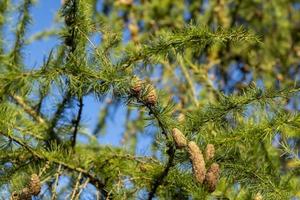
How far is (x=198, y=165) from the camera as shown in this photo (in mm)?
489

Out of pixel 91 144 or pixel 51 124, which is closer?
pixel 51 124

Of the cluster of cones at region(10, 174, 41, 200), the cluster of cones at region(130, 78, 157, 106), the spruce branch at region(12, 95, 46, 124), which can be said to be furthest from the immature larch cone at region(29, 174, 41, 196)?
the spruce branch at region(12, 95, 46, 124)

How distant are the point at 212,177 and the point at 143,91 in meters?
0.10

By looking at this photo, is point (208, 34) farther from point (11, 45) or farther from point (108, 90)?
point (11, 45)

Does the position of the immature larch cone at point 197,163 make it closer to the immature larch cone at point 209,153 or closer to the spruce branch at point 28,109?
the immature larch cone at point 209,153

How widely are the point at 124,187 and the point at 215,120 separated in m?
0.12

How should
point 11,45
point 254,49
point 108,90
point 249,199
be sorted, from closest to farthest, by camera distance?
point 108,90 < point 249,199 < point 11,45 < point 254,49

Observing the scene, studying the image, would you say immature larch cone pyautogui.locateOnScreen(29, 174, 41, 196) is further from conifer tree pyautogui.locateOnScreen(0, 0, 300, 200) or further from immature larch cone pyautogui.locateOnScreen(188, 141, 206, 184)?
immature larch cone pyautogui.locateOnScreen(188, 141, 206, 184)

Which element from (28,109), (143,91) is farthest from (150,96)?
(28,109)

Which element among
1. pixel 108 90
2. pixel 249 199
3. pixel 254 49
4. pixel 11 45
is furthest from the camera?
pixel 254 49

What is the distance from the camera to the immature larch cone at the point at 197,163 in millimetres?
488

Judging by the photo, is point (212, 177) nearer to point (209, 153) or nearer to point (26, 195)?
point (209, 153)

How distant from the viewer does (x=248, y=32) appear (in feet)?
1.82

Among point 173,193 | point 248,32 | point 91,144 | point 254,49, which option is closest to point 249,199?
point 173,193
